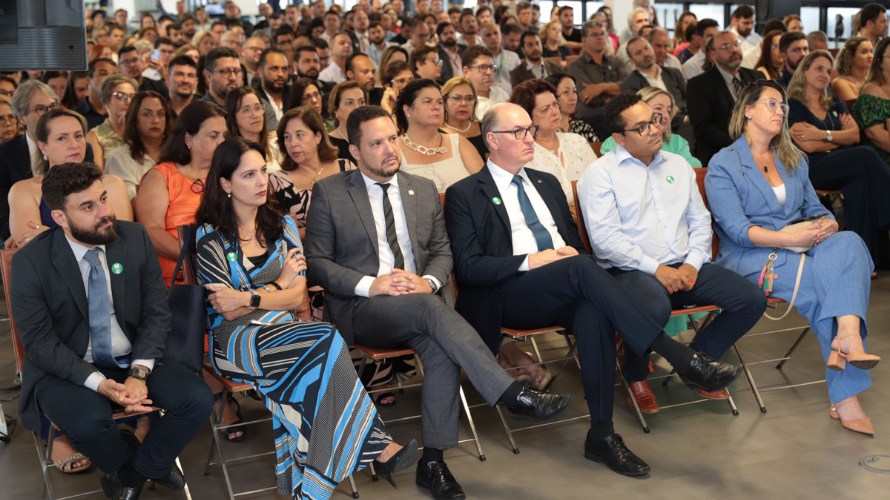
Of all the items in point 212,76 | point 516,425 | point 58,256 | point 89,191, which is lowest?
point 516,425

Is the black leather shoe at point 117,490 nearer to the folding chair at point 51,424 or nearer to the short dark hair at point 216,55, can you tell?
the folding chair at point 51,424

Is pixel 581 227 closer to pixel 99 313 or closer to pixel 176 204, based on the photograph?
pixel 176 204

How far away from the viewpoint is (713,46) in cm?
664

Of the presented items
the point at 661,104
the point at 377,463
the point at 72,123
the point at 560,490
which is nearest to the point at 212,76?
the point at 72,123

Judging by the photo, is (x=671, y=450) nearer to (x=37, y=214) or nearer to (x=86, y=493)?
(x=86, y=493)

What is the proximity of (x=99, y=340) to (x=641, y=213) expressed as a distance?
7.87ft

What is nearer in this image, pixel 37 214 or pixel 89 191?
pixel 89 191

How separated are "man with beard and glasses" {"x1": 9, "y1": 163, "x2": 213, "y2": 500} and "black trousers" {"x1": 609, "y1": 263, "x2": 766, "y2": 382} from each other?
1.83 m

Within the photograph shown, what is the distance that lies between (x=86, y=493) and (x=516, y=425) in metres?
1.75

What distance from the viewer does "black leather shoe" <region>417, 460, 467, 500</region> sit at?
304 cm

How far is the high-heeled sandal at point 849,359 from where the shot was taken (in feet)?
11.1

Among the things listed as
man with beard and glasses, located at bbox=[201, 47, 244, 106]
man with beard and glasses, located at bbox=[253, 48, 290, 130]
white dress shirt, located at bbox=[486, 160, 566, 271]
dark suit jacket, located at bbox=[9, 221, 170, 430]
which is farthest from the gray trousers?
man with beard and glasses, located at bbox=[253, 48, 290, 130]

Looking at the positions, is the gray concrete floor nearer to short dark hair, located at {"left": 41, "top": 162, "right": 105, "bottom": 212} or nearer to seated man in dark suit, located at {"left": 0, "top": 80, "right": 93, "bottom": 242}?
short dark hair, located at {"left": 41, "top": 162, "right": 105, "bottom": 212}

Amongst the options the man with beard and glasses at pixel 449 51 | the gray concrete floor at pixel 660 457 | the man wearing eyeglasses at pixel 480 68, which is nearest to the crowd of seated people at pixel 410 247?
the gray concrete floor at pixel 660 457
